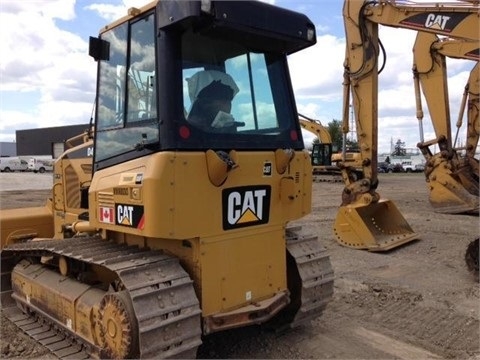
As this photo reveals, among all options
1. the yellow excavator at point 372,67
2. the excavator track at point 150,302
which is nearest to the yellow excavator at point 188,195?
the excavator track at point 150,302

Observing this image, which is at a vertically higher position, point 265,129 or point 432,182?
point 265,129

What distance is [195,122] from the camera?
3.54m

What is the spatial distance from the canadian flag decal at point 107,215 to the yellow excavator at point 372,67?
539 centimetres

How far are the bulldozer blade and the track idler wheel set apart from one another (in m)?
5.55

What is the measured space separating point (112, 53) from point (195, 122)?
111 centimetres

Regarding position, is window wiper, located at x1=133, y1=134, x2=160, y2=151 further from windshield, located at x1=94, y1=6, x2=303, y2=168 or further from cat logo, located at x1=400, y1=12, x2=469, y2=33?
cat logo, located at x1=400, y1=12, x2=469, y2=33

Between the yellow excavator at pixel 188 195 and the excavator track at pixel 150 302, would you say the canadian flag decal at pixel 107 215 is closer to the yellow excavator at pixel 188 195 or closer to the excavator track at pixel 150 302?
the yellow excavator at pixel 188 195

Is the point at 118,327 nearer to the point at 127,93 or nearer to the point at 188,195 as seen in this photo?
the point at 188,195

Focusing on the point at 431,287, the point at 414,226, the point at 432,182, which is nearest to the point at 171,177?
the point at 431,287

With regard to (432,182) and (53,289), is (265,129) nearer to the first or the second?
(53,289)

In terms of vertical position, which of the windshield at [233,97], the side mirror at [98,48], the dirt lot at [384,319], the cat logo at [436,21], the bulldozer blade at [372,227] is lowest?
the dirt lot at [384,319]

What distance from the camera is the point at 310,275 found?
14.2ft

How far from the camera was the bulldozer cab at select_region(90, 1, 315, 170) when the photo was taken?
135 inches

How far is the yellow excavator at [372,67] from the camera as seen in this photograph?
867 cm
